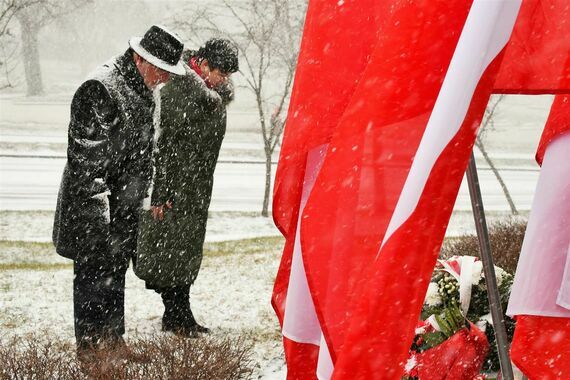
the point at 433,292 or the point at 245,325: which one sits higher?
the point at 433,292

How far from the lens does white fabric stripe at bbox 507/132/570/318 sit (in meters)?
1.86

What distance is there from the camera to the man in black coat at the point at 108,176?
397cm

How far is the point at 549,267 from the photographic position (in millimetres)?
1904

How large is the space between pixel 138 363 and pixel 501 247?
402cm

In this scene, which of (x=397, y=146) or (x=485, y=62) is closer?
(x=485, y=62)

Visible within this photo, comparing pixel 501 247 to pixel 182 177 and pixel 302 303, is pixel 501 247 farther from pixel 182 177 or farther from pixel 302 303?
pixel 302 303

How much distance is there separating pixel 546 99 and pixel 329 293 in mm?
47633

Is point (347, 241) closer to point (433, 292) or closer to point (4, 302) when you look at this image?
point (433, 292)

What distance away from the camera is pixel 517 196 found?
60.0 feet

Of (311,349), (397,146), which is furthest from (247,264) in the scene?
(397,146)

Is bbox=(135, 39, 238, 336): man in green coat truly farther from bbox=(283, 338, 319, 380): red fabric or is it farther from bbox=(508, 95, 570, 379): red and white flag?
bbox=(508, 95, 570, 379): red and white flag

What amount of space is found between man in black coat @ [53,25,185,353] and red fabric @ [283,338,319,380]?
226 cm

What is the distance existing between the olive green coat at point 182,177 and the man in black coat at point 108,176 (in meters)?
0.42

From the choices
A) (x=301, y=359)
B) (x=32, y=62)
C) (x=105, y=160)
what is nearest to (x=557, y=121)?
(x=301, y=359)
